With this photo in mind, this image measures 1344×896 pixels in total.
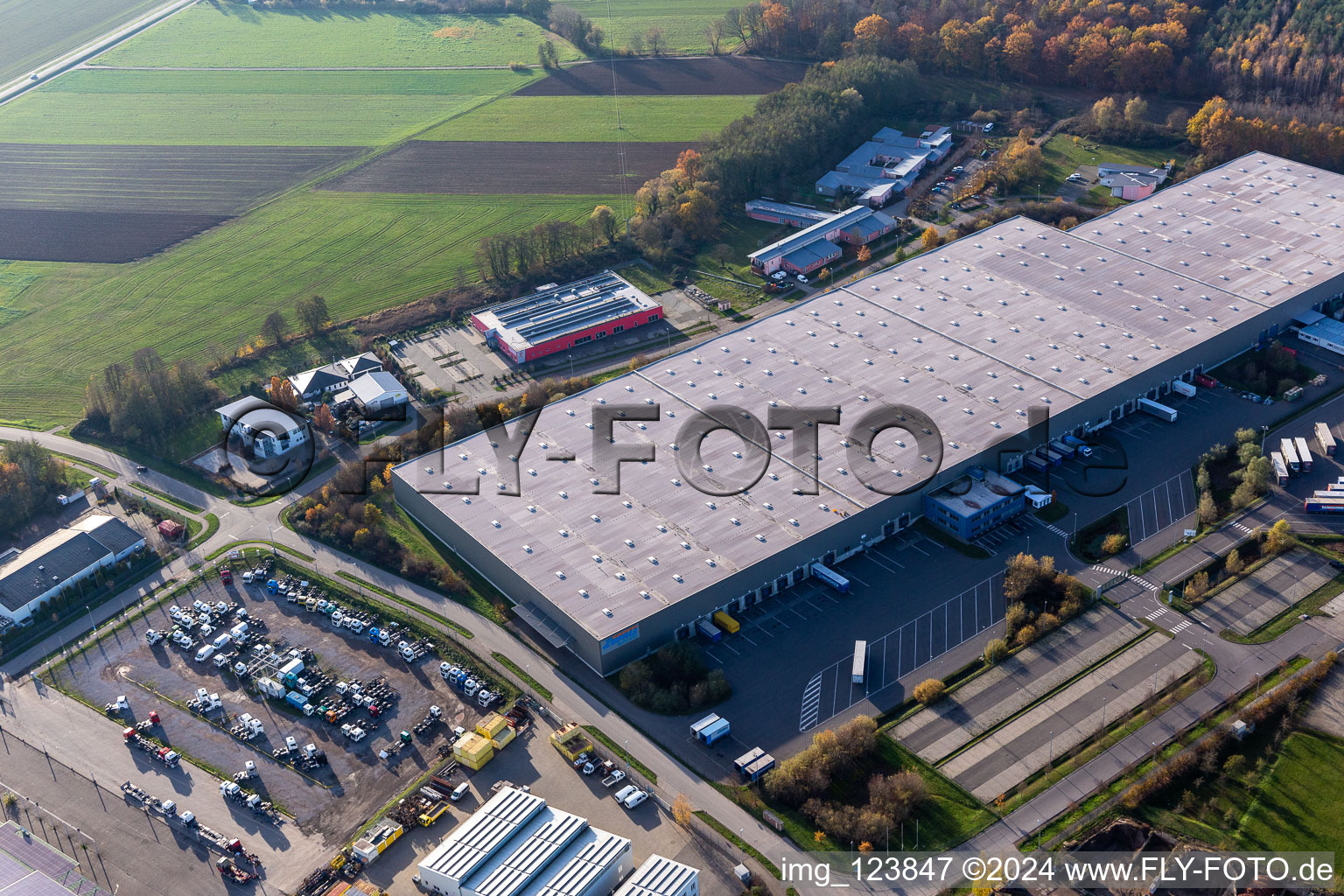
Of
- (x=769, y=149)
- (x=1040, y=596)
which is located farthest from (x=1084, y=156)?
(x=1040, y=596)

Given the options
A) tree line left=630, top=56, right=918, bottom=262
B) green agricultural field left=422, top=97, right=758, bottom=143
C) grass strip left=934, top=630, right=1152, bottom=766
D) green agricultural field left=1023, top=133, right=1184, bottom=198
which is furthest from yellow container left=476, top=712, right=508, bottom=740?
green agricultural field left=422, top=97, right=758, bottom=143

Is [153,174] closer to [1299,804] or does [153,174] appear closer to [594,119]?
[594,119]

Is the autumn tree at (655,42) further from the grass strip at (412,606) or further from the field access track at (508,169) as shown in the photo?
the grass strip at (412,606)

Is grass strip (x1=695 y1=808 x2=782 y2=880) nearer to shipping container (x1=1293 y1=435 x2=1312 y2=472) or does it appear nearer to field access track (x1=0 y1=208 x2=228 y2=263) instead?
shipping container (x1=1293 y1=435 x2=1312 y2=472)

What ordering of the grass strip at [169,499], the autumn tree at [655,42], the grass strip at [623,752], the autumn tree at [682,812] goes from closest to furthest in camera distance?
1. the autumn tree at [682,812]
2. the grass strip at [623,752]
3. the grass strip at [169,499]
4. the autumn tree at [655,42]

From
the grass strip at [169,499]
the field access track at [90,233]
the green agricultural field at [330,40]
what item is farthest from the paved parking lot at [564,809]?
the green agricultural field at [330,40]

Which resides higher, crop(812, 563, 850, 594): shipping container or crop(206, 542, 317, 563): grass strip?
crop(812, 563, 850, 594): shipping container
